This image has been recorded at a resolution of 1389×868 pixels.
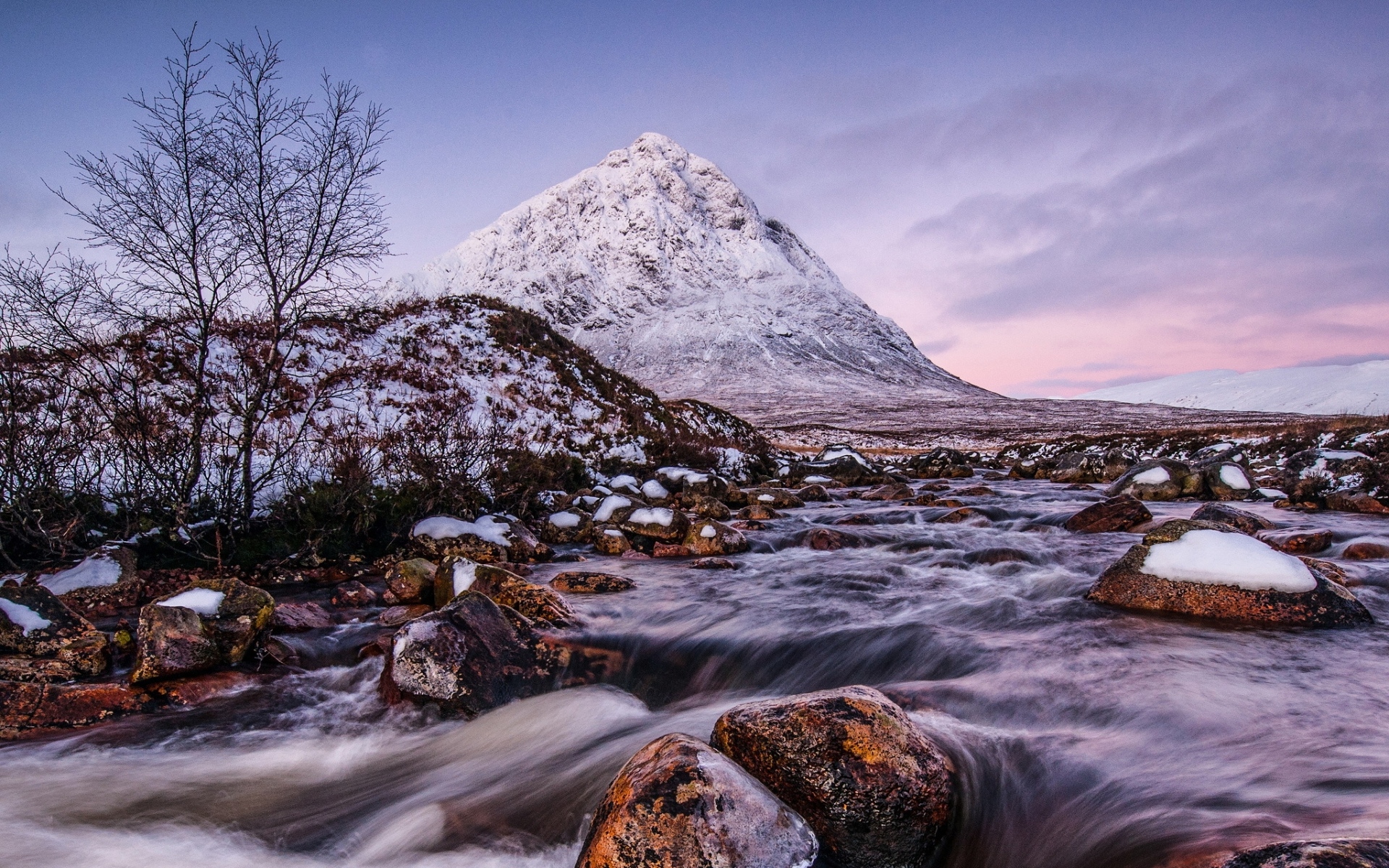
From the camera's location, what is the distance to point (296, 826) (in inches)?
151

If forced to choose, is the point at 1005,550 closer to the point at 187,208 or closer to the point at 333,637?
the point at 333,637

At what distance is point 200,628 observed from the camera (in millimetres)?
5109

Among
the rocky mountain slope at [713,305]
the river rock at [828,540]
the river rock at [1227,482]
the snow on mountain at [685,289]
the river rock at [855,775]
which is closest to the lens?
the river rock at [855,775]

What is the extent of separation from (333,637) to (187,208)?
5.26 m

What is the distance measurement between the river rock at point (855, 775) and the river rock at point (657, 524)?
736 centimetres

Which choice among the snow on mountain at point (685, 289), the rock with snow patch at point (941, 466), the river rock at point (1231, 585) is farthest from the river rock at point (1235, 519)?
the snow on mountain at point (685, 289)

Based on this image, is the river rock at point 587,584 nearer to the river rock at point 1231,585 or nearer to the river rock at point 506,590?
the river rock at point 506,590

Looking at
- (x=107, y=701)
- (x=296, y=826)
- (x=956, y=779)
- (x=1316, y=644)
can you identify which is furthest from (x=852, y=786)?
(x=107, y=701)

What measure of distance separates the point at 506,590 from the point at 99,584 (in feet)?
14.0

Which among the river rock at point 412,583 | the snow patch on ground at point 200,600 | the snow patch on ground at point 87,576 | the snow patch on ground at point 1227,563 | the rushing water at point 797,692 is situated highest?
the snow patch on ground at point 1227,563

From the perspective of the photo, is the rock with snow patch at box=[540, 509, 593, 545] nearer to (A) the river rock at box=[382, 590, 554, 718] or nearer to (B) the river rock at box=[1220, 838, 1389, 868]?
(A) the river rock at box=[382, 590, 554, 718]

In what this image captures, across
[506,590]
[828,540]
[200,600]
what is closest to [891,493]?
[828,540]

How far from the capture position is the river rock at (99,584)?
6445 millimetres

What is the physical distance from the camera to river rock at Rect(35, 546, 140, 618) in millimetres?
6445
